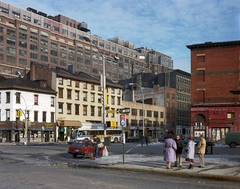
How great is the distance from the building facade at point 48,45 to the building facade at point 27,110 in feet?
70.9

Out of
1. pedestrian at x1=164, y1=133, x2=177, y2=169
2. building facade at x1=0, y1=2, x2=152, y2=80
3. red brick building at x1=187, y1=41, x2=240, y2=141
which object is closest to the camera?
pedestrian at x1=164, y1=133, x2=177, y2=169

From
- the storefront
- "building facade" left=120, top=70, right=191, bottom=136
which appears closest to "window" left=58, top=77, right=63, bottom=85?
the storefront

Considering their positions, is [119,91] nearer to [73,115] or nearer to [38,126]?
[73,115]

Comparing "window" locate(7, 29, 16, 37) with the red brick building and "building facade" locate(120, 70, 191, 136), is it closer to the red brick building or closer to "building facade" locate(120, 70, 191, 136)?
"building facade" locate(120, 70, 191, 136)

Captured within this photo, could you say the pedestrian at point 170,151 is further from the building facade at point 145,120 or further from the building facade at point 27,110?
the building facade at point 145,120

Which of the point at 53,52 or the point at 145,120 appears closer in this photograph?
the point at 145,120

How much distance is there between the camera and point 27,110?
2517 inches

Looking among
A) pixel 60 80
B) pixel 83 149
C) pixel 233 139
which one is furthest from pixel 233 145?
pixel 60 80

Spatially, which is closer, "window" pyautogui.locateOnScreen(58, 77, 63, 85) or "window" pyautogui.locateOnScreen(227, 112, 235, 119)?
"window" pyautogui.locateOnScreen(227, 112, 235, 119)

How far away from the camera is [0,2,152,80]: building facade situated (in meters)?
107

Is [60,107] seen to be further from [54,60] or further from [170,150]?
[170,150]

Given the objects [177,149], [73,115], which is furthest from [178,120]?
[177,149]

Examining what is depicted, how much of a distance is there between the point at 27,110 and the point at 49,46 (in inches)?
2337

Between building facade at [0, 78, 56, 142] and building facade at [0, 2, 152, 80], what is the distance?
2161 cm
